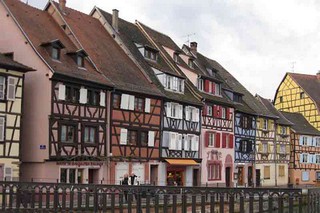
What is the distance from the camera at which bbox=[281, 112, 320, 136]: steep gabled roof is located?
61.8 m

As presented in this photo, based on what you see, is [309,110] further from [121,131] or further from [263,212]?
[263,212]

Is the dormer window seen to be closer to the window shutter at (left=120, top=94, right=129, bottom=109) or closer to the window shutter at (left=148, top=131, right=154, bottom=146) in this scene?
the window shutter at (left=120, top=94, right=129, bottom=109)

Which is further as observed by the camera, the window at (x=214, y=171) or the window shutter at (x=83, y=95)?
the window at (x=214, y=171)

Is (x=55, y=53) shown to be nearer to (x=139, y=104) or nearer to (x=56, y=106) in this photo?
(x=56, y=106)

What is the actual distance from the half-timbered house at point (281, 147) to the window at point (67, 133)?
106ft

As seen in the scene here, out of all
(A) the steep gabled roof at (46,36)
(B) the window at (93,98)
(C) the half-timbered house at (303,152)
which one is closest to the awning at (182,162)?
(B) the window at (93,98)

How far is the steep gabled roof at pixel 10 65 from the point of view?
2708 centimetres

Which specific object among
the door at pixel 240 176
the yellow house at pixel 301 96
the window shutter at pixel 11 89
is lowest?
the door at pixel 240 176

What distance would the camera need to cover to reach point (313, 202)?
1323cm

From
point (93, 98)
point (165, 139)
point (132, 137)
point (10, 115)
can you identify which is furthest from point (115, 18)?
point (10, 115)

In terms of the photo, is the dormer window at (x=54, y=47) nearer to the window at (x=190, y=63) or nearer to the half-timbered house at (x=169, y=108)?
the half-timbered house at (x=169, y=108)

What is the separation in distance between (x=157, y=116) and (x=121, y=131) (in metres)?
4.42

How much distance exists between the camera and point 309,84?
66.8 meters

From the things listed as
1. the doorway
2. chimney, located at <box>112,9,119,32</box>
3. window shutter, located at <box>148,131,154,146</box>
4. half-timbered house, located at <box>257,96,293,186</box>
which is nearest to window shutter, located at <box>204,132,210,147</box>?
window shutter, located at <box>148,131,154,146</box>
